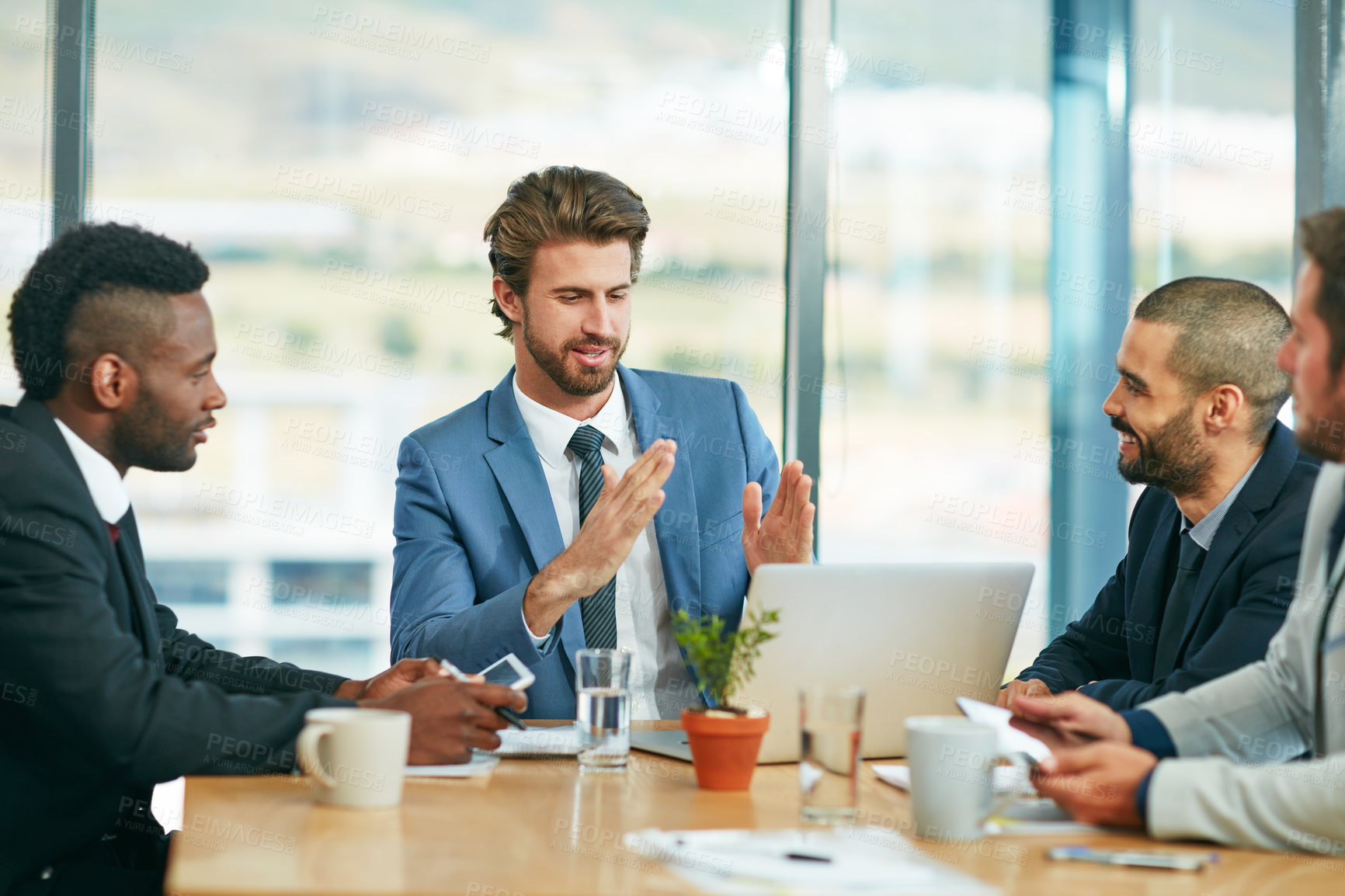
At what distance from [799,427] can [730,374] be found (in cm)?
27

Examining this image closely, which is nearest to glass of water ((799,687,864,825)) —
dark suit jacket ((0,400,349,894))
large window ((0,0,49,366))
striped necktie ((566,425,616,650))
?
dark suit jacket ((0,400,349,894))

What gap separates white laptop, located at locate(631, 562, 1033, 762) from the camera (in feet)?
5.54

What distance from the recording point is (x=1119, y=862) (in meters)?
1.29

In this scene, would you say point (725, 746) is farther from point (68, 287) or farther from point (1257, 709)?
point (68, 287)

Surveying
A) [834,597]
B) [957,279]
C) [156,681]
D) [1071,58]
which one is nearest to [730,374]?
[957,279]

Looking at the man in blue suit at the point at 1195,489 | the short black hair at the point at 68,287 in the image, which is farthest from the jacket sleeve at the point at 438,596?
the man in blue suit at the point at 1195,489

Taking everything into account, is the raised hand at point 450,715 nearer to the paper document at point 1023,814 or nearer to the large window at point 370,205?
the paper document at point 1023,814

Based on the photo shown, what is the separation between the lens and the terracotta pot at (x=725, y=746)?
5.24 ft

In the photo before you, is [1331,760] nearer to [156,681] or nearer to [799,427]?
[156,681]

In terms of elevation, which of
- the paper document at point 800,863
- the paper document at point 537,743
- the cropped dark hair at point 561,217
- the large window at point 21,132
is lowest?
the paper document at point 537,743

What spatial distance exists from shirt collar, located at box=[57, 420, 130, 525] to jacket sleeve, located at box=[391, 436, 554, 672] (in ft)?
2.12

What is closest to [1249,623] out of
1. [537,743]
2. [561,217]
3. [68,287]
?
[537,743]

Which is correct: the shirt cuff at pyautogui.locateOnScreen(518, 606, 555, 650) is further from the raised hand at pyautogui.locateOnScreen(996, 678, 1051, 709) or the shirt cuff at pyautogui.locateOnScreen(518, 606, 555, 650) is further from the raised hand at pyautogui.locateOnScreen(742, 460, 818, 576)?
the raised hand at pyautogui.locateOnScreen(996, 678, 1051, 709)

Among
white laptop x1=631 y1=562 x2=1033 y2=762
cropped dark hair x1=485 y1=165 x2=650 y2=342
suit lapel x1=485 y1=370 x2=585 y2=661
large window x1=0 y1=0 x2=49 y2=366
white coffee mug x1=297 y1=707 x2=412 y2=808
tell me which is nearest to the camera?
white coffee mug x1=297 y1=707 x2=412 y2=808
